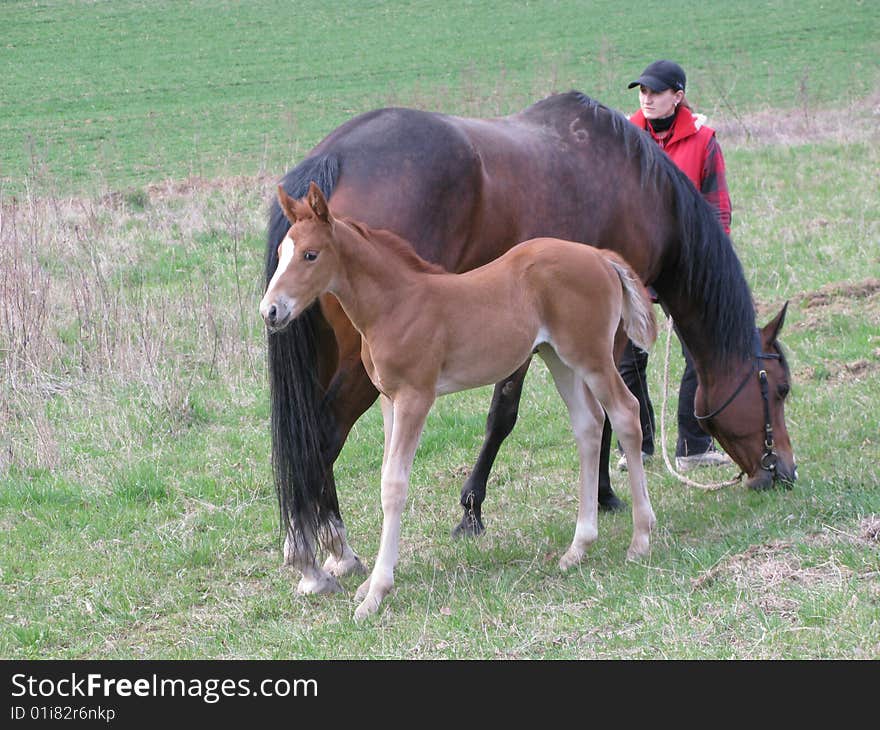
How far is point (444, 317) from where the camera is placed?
437cm

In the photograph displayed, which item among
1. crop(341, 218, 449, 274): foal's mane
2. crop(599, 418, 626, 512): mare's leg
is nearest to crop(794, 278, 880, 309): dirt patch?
crop(599, 418, 626, 512): mare's leg

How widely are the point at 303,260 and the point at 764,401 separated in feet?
9.67

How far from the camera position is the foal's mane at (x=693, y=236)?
5.82 metres

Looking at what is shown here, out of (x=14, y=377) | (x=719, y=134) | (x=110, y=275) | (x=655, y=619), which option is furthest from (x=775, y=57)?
(x=655, y=619)

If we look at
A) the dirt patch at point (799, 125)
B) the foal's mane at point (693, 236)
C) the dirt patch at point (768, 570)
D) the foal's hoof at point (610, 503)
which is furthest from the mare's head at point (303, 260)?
the dirt patch at point (799, 125)

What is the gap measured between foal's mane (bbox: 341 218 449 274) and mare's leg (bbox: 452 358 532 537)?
51.7 inches

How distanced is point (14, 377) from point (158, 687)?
4.44m

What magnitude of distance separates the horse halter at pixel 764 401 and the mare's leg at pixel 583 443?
1.09m

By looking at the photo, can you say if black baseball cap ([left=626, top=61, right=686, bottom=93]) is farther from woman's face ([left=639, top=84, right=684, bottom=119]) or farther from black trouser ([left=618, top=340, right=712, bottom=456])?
black trouser ([left=618, top=340, right=712, bottom=456])

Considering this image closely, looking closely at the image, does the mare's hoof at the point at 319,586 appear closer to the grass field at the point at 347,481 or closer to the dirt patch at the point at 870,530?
the grass field at the point at 347,481

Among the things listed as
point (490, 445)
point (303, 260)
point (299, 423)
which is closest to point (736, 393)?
point (490, 445)

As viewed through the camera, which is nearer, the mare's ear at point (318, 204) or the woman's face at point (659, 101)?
the mare's ear at point (318, 204)

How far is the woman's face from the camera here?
6285 mm

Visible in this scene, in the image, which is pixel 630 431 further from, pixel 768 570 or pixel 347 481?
pixel 347 481
